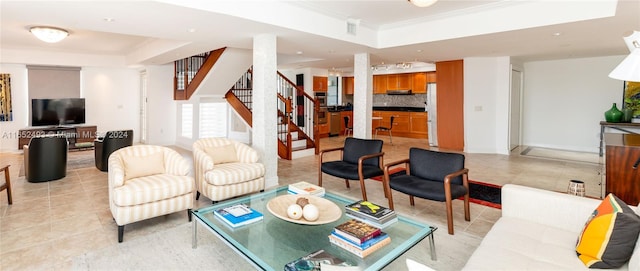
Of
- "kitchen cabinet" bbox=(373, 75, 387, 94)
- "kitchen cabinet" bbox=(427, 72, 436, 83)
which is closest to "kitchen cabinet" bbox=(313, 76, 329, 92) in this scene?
"kitchen cabinet" bbox=(373, 75, 387, 94)

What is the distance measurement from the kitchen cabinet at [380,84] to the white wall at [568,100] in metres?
4.47

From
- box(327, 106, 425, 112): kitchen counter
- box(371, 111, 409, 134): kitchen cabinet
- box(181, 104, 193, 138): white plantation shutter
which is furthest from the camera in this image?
box(371, 111, 409, 134): kitchen cabinet

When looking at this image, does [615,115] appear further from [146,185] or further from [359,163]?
[146,185]

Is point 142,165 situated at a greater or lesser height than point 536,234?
greater

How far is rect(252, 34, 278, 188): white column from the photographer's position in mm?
4738

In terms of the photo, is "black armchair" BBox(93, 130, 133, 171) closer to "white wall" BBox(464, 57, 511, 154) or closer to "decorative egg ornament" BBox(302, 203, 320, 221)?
"decorative egg ornament" BBox(302, 203, 320, 221)

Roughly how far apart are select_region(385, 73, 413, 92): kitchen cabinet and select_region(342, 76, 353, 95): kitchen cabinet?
166 centimetres

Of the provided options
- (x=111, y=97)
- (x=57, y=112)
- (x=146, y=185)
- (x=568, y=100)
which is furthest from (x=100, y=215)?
(x=568, y=100)

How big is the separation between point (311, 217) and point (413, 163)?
6.06 feet

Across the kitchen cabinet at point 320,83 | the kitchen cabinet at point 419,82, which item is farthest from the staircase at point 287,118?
the kitchen cabinet at point 419,82

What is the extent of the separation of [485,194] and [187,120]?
24.3 feet

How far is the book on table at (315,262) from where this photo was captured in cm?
185

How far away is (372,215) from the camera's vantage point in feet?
8.15

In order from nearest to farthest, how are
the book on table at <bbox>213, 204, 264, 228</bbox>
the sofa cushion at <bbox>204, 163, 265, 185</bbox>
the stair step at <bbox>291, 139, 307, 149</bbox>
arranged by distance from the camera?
the book on table at <bbox>213, 204, 264, 228</bbox>, the sofa cushion at <bbox>204, 163, 265, 185</bbox>, the stair step at <bbox>291, 139, 307, 149</bbox>
